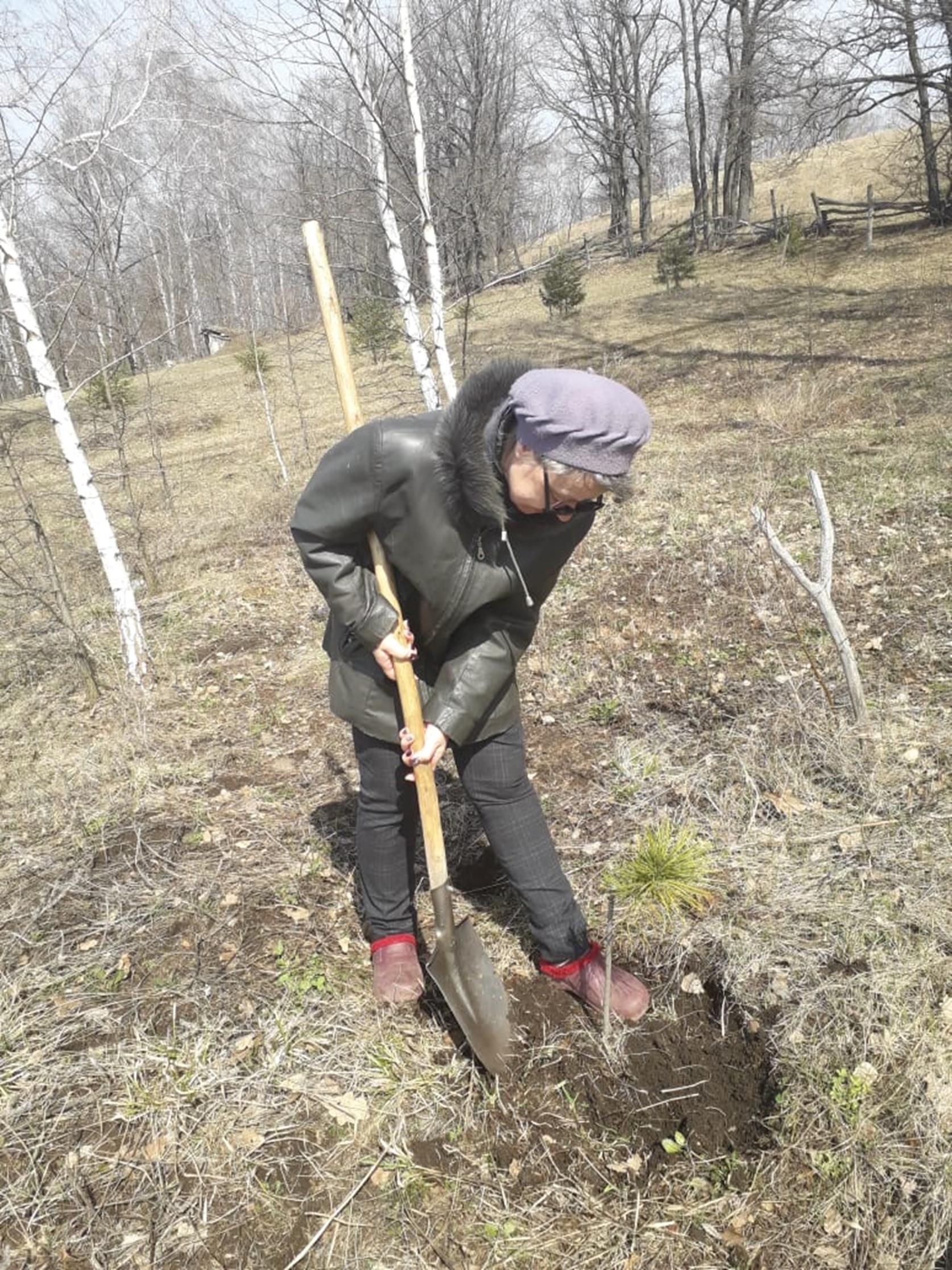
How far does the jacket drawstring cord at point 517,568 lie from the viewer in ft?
5.50

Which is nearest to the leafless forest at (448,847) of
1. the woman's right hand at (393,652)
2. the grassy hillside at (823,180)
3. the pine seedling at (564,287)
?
the woman's right hand at (393,652)

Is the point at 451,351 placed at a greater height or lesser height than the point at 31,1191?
greater

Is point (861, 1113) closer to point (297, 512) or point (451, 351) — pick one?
point (297, 512)

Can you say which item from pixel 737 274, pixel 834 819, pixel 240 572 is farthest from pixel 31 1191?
pixel 737 274

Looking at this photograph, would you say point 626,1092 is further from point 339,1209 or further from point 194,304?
point 194,304

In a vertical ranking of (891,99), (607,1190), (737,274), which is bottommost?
(607,1190)

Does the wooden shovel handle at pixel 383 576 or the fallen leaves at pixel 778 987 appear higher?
the wooden shovel handle at pixel 383 576

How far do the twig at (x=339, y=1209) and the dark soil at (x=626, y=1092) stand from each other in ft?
0.30

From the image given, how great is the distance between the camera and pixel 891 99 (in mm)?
12609

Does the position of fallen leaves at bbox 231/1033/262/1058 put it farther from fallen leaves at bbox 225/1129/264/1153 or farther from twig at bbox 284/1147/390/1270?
twig at bbox 284/1147/390/1270

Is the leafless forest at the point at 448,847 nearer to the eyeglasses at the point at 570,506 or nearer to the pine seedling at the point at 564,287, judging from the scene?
the eyeglasses at the point at 570,506

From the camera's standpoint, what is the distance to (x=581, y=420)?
1.39 meters

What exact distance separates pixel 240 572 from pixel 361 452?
6055 millimetres

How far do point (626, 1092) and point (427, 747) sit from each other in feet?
3.51
